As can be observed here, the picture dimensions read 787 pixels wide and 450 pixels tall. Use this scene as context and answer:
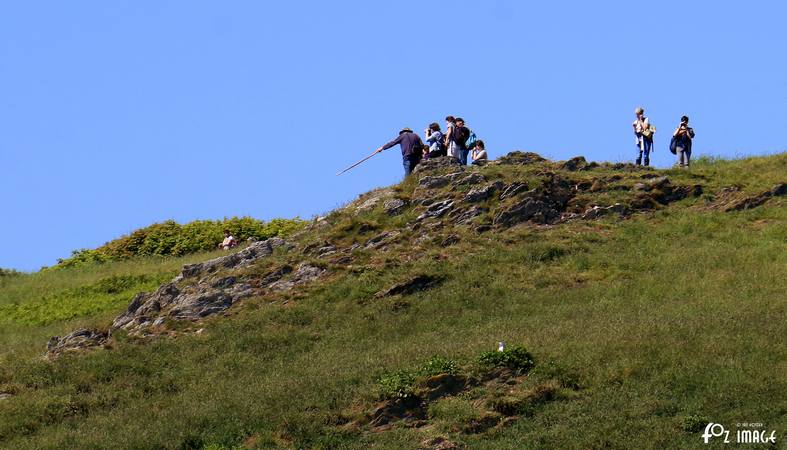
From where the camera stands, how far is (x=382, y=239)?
39312 mm

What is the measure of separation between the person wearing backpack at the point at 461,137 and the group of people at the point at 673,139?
18.3 ft

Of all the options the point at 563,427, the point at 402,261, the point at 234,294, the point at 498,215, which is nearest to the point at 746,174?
the point at 498,215

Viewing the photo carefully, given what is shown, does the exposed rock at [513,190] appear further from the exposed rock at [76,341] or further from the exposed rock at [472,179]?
the exposed rock at [76,341]

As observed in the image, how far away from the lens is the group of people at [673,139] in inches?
1735

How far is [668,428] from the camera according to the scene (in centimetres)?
2367

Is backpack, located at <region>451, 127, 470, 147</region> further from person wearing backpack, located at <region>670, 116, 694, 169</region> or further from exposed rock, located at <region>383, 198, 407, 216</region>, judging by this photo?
person wearing backpack, located at <region>670, 116, 694, 169</region>

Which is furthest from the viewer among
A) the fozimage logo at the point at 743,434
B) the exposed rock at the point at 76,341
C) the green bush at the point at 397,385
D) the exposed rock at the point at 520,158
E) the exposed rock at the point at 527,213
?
the exposed rock at the point at 520,158

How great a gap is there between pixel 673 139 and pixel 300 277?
14.4 m

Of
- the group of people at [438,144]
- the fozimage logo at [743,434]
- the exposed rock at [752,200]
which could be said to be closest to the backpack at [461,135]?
the group of people at [438,144]

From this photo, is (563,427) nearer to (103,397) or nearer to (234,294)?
(103,397)

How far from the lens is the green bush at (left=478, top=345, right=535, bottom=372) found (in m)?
27.4

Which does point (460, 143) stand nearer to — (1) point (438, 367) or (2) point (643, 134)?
(2) point (643, 134)

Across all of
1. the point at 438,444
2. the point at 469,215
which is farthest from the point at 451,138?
the point at 438,444

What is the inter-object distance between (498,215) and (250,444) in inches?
609
